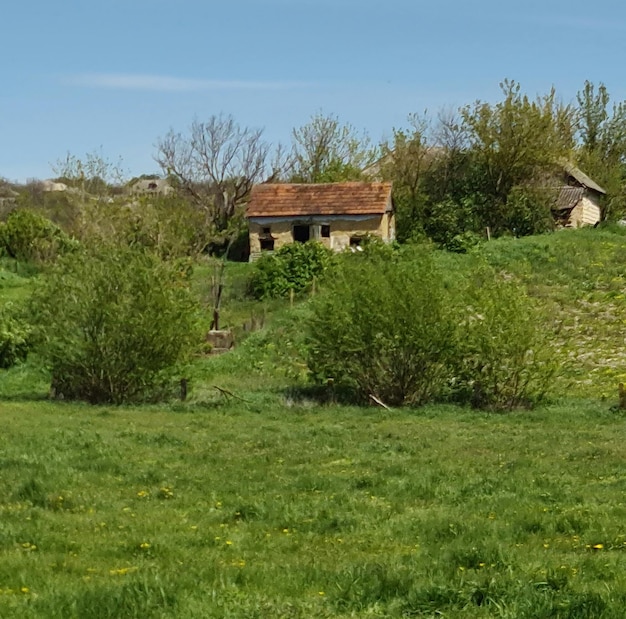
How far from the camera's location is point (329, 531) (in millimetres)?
9367

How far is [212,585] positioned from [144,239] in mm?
43930

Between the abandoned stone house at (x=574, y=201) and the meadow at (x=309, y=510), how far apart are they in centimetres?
3493

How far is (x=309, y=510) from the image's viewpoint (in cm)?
1032

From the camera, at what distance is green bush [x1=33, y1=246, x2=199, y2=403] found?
2569cm

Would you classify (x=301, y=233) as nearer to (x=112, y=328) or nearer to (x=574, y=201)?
(x=574, y=201)

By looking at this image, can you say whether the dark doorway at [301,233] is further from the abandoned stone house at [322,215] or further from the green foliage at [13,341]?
the green foliage at [13,341]

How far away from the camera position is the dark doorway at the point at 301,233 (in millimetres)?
53312

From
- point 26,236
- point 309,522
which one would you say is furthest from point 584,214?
point 309,522

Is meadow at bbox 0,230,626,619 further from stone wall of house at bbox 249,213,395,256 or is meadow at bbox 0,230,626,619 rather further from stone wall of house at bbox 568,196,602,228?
stone wall of house at bbox 568,196,602,228

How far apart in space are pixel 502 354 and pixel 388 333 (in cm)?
305

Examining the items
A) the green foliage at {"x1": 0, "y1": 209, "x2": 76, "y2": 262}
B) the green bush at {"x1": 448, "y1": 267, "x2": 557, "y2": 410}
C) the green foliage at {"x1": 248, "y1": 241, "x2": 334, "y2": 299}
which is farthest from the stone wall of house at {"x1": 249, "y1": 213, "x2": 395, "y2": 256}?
the green bush at {"x1": 448, "y1": 267, "x2": 557, "y2": 410}

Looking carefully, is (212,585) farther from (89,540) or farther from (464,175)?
(464,175)

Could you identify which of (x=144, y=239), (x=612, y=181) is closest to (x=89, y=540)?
(x=144, y=239)

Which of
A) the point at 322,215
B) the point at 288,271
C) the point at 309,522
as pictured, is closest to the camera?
the point at 309,522
